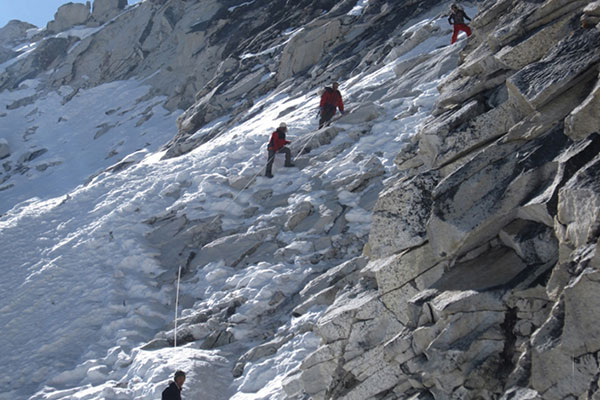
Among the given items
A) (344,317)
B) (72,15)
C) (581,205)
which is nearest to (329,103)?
(344,317)

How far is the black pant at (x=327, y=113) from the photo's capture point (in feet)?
54.3

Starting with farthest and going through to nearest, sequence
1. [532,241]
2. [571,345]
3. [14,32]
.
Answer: [14,32], [532,241], [571,345]

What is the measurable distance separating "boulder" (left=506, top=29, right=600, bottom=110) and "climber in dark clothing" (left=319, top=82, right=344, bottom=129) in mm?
10151

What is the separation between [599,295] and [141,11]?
5141cm

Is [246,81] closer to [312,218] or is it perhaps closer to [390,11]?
[390,11]

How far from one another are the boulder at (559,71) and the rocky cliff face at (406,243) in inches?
0.9

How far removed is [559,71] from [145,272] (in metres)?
9.82

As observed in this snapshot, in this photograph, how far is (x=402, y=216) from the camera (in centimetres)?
697

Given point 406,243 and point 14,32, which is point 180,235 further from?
point 14,32

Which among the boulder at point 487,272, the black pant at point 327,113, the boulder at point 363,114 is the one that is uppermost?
the boulder at point 487,272

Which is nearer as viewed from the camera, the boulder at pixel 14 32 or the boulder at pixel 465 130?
the boulder at pixel 465 130

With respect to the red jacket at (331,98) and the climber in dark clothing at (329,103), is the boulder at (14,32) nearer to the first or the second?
the climber in dark clothing at (329,103)

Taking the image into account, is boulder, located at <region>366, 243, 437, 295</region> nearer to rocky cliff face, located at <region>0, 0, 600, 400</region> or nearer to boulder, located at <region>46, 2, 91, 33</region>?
rocky cliff face, located at <region>0, 0, 600, 400</region>

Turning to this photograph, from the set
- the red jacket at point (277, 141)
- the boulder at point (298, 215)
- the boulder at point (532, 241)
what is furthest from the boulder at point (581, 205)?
the red jacket at point (277, 141)
